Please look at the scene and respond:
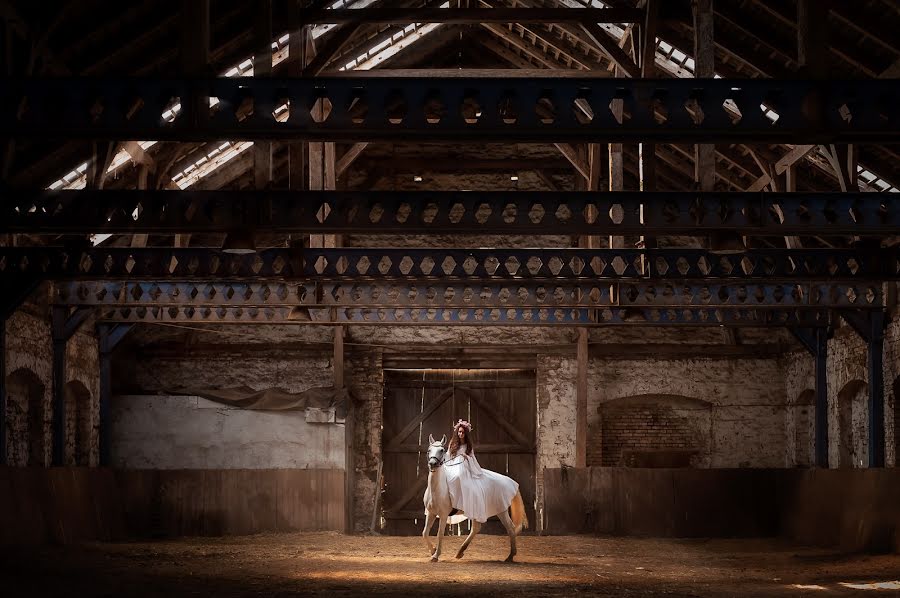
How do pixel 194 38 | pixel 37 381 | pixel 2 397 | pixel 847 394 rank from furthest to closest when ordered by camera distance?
pixel 847 394, pixel 37 381, pixel 2 397, pixel 194 38

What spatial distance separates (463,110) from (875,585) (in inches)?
301

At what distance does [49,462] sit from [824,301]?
51.5 feet

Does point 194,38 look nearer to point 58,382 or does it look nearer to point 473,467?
point 473,467

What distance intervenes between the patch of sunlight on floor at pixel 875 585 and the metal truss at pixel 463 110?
5441mm

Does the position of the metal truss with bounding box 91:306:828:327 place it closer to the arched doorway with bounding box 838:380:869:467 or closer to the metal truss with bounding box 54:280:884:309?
the metal truss with bounding box 54:280:884:309

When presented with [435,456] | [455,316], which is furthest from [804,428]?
[435,456]

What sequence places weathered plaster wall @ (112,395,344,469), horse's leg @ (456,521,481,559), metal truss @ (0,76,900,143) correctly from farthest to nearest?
weathered plaster wall @ (112,395,344,469), horse's leg @ (456,521,481,559), metal truss @ (0,76,900,143)

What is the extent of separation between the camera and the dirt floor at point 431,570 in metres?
13.6

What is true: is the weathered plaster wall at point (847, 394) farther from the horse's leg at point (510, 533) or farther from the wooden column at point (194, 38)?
the wooden column at point (194, 38)

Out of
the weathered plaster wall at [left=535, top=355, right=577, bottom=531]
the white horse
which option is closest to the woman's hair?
the white horse

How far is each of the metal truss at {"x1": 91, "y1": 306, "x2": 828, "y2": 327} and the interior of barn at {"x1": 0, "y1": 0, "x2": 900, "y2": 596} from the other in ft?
0.27

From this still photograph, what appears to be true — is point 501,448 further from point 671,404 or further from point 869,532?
point 869,532

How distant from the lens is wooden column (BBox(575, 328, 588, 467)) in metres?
28.1

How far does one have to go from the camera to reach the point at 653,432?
99.6 feet
